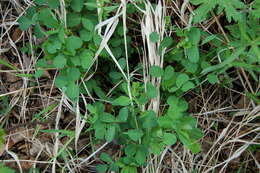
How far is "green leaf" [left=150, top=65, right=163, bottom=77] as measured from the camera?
176 cm

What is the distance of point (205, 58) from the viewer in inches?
74.4

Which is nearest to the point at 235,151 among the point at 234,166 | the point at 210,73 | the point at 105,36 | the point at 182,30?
the point at 234,166

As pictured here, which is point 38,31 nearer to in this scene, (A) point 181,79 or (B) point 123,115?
(B) point 123,115

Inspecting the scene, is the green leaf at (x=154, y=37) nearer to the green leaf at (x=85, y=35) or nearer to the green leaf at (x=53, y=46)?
the green leaf at (x=85, y=35)

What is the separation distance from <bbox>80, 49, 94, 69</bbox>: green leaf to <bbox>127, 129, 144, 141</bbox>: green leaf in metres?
0.36

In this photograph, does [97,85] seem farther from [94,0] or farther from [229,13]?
[229,13]

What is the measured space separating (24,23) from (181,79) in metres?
0.83

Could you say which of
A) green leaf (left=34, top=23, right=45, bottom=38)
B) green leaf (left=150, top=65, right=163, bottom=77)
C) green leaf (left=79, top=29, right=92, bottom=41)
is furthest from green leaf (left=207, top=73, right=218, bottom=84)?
green leaf (left=34, top=23, right=45, bottom=38)

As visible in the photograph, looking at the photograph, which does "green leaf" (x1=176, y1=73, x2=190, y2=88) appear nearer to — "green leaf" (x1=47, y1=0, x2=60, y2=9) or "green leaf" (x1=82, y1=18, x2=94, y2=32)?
"green leaf" (x1=82, y1=18, x2=94, y2=32)

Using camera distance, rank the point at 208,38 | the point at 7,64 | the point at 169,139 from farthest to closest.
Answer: the point at 7,64, the point at 208,38, the point at 169,139

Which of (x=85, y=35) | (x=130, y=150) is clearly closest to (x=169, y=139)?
(x=130, y=150)

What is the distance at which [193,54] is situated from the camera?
178 centimetres

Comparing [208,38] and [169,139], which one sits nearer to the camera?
[169,139]

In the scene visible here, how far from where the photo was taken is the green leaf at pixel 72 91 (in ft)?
5.75
